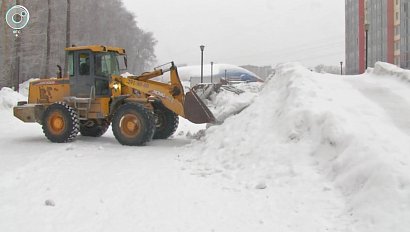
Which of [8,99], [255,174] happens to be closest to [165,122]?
[255,174]

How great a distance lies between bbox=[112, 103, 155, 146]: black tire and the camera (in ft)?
40.8

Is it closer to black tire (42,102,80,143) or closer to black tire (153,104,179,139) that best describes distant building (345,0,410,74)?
black tire (153,104,179,139)

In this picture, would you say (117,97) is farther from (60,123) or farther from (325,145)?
(325,145)

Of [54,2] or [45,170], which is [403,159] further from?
[54,2]

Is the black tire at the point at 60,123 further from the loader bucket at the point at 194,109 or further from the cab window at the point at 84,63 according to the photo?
the loader bucket at the point at 194,109

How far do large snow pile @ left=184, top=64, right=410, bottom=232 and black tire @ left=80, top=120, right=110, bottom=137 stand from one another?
422 centimetres

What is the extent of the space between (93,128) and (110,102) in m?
1.94

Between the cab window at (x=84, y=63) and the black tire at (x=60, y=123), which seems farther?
the cab window at (x=84, y=63)

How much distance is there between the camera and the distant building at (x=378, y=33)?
220 ft

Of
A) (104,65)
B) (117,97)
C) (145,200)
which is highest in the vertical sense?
(104,65)

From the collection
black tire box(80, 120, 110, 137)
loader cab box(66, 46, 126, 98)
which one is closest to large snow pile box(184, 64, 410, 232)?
loader cab box(66, 46, 126, 98)

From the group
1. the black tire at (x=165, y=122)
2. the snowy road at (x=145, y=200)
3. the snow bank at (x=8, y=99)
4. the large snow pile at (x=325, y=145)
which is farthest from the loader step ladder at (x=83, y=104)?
the snow bank at (x=8, y=99)

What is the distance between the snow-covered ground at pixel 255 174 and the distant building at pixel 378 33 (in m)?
53.3

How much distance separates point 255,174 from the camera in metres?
8.19
